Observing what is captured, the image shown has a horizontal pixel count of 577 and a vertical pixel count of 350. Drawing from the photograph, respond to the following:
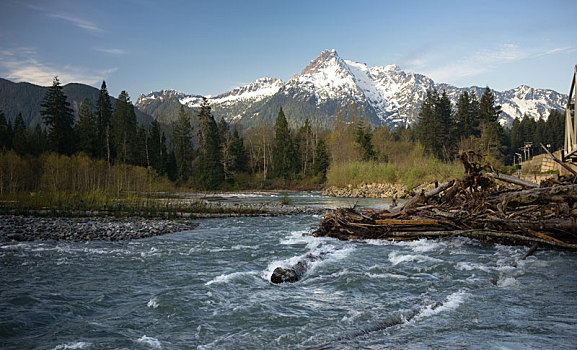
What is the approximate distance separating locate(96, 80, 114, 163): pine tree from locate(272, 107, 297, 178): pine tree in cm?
3045

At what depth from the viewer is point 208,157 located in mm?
64062

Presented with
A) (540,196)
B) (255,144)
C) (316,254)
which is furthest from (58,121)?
(540,196)

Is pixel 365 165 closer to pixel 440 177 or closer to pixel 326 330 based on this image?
pixel 440 177

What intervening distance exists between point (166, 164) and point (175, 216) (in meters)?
50.7

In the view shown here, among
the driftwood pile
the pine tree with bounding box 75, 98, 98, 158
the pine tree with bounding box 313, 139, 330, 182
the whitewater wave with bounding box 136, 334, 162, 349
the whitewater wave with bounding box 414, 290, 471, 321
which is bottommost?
the whitewater wave with bounding box 136, 334, 162, 349

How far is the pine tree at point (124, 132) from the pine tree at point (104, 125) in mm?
954

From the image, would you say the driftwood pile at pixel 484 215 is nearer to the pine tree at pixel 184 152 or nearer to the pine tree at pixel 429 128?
the pine tree at pixel 184 152

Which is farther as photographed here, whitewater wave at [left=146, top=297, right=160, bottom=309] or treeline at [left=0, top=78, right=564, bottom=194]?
treeline at [left=0, top=78, right=564, bottom=194]

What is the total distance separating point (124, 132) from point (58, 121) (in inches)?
383

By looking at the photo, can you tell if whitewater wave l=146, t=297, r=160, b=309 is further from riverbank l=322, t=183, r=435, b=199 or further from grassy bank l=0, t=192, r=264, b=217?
riverbank l=322, t=183, r=435, b=199

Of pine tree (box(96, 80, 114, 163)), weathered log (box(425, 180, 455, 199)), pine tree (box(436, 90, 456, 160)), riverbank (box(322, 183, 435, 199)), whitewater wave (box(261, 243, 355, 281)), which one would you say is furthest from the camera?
pine tree (box(436, 90, 456, 160))

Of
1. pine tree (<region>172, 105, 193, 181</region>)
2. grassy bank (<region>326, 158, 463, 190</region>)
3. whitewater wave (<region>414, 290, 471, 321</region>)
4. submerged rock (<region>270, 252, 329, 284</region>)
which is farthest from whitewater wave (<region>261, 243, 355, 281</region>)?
pine tree (<region>172, 105, 193, 181</region>)

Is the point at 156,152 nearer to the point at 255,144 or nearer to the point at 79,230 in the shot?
the point at 255,144

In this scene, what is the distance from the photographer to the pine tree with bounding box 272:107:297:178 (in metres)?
73.1
